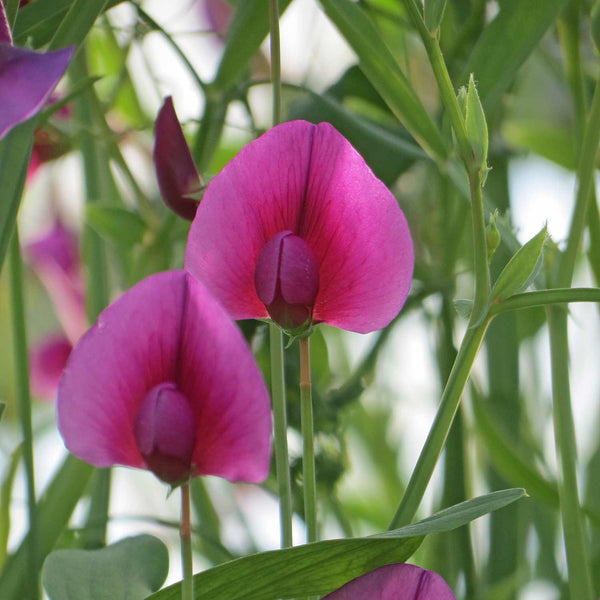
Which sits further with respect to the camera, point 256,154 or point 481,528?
point 481,528

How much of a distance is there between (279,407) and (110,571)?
0.05 meters

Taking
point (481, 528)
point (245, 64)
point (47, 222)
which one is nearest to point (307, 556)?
point (245, 64)

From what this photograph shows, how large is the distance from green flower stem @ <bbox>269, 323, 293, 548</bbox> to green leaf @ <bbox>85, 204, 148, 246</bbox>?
0.49 feet

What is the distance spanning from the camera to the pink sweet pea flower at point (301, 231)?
0.18 meters

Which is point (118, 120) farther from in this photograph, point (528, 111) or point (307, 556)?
Answer: point (307, 556)

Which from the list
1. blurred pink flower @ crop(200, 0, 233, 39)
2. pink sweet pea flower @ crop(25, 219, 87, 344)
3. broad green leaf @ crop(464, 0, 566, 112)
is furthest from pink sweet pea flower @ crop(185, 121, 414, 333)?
blurred pink flower @ crop(200, 0, 233, 39)

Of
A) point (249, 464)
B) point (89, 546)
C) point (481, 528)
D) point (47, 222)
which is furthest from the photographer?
point (47, 222)

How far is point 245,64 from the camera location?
1.03ft

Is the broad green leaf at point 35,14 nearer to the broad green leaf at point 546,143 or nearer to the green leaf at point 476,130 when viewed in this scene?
the green leaf at point 476,130

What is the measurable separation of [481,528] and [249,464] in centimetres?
31

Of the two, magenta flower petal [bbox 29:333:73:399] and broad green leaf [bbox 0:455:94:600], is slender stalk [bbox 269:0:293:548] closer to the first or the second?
broad green leaf [bbox 0:455:94:600]

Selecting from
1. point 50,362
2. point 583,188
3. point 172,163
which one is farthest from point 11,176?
point 50,362

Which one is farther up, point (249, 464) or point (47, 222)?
point (47, 222)

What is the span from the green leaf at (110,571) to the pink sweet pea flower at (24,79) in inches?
3.5
